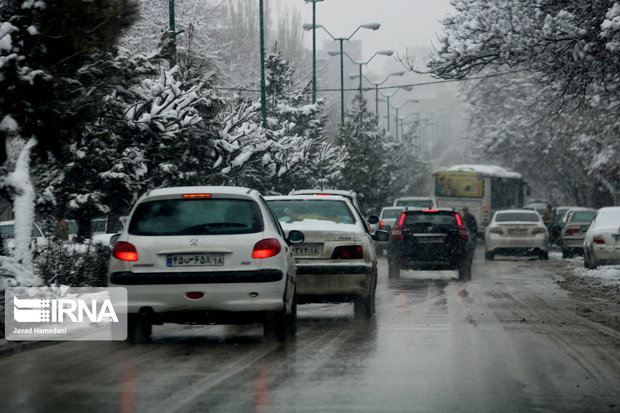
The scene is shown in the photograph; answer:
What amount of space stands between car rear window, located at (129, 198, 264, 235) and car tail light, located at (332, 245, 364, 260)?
2.73m

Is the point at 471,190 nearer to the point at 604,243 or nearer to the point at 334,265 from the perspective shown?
the point at 604,243

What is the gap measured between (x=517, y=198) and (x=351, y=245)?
49.3 m

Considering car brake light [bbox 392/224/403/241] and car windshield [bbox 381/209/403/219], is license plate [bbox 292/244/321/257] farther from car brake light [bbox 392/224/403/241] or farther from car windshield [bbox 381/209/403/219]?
car windshield [bbox 381/209/403/219]

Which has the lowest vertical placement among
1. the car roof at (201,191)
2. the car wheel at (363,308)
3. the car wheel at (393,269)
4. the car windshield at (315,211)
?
the car wheel at (393,269)

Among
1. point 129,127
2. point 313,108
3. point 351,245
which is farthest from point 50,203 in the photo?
point 313,108

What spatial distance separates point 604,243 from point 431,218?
3758 millimetres

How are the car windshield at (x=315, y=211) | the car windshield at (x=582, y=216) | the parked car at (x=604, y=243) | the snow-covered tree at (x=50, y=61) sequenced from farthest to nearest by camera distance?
the car windshield at (x=582, y=216)
the parked car at (x=604, y=243)
the car windshield at (x=315, y=211)
the snow-covered tree at (x=50, y=61)

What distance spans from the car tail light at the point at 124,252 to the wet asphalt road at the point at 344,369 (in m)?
0.86

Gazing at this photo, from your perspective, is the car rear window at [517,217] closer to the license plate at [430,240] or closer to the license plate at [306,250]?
the license plate at [430,240]

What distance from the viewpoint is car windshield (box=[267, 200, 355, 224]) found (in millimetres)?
15211

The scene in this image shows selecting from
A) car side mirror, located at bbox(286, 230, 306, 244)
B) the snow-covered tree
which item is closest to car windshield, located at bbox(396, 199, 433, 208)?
car side mirror, located at bbox(286, 230, 306, 244)

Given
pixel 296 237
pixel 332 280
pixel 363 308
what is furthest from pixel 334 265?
pixel 296 237

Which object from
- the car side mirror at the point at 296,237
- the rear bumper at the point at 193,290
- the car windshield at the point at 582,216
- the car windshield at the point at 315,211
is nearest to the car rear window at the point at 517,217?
the car windshield at the point at 582,216

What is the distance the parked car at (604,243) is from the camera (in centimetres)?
2514
